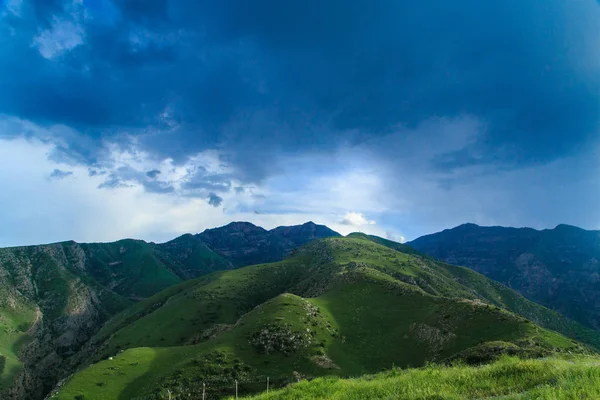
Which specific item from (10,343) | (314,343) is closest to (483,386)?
(314,343)

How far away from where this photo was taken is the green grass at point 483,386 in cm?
1203

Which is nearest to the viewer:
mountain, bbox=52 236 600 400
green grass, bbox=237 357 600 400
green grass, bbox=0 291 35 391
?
green grass, bbox=237 357 600 400

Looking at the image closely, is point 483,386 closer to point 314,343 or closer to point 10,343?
point 314,343

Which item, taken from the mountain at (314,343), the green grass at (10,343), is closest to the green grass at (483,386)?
the mountain at (314,343)

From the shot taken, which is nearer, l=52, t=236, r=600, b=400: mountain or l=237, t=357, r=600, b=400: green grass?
l=237, t=357, r=600, b=400: green grass

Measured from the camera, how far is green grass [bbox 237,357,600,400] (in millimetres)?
12030

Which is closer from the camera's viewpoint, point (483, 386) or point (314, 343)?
point (483, 386)

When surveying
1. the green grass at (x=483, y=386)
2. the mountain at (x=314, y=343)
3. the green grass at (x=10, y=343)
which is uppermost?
the green grass at (x=483, y=386)

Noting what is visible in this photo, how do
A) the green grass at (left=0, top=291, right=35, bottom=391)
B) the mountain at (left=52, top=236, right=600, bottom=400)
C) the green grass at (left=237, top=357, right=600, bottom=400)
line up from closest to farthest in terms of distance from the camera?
the green grass at (left=237, top=357, right=600, bottom=400) → the mountain at (left=52, top=236, right=600, bottom=400) → the green grass at (left=0, top=291, right=35, bottom=391)

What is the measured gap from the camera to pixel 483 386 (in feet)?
50.5

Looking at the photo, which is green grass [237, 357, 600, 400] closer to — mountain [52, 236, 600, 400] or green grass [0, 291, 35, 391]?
mountain [52, 236, 600, 400]

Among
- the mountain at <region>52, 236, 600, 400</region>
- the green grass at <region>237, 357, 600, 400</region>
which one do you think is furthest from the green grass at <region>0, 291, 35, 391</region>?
the green grass at <region>237, 357, 600, 400</region>

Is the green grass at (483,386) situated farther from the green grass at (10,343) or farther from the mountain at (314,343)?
the green grass at (10,343)

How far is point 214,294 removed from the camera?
16350cm
